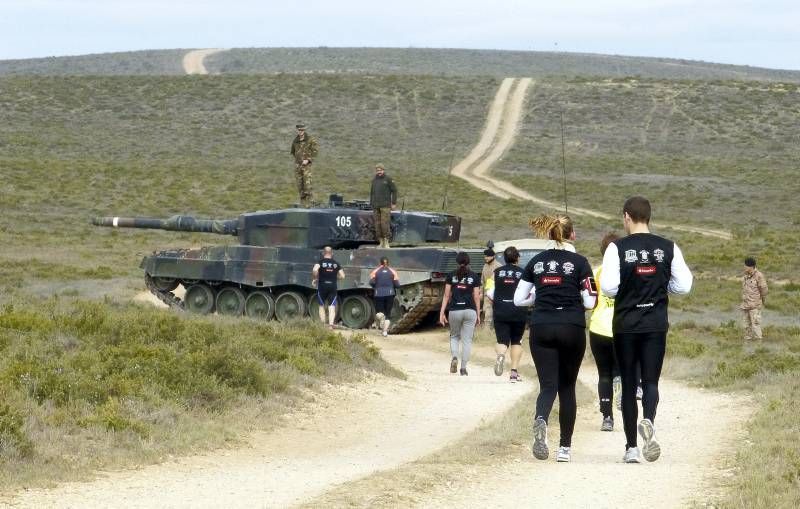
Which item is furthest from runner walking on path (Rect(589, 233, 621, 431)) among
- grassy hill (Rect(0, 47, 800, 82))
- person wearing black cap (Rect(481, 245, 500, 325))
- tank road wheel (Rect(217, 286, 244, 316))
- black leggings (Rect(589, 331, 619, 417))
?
grassy hill (Rect(0, 47, 800, 82))

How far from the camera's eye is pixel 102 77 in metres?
87.6

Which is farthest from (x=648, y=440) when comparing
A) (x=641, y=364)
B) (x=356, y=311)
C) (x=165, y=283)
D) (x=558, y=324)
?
(x=165, y=283)

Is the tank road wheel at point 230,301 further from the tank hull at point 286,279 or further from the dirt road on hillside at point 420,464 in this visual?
the dirt road on hillside at point 420,464

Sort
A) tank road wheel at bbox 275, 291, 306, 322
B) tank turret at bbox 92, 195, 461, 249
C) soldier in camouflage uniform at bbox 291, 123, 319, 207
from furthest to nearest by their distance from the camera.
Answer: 1. soldier in camouflage uniform at bbox 291, 123, 319, 207
2. tank road wheel at bbox 275, 291, 306, 322
3. tank turret at bbox 92, 195, 461, 249

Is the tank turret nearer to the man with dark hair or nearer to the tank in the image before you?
the tank

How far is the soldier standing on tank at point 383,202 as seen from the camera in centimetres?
2642

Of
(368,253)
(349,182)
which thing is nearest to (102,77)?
(349,182)

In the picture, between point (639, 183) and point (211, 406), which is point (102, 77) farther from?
point (211, 406)

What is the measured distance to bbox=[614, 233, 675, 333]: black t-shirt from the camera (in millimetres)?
10289

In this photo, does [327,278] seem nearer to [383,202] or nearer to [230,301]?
[383,202]

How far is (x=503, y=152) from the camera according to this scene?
70562 millimetres

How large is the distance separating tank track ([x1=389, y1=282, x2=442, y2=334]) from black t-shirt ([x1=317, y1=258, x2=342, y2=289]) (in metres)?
1.66

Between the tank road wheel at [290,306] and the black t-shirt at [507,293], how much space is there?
1138 centimetres

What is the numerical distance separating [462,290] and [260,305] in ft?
35.3
